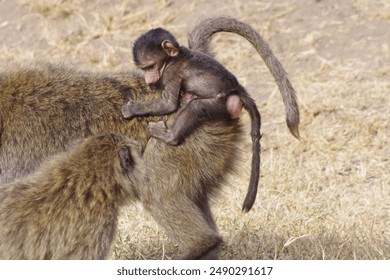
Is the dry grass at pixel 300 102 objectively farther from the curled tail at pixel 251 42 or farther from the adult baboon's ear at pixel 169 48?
the adult baboon's ear at pixel 169 48

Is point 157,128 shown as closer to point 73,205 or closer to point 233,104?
point 233,104

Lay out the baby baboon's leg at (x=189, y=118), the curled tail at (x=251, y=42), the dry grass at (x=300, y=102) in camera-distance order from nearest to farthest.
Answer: the baby baboon's leg at (x=189, y=118)
the curled tail at (x=251, y=42)
the dry grass at (x=300, y=102)

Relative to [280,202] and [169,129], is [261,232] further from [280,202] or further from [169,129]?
[169,129]

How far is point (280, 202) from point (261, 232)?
0.46 metres

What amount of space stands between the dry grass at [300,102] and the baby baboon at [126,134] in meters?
0.35

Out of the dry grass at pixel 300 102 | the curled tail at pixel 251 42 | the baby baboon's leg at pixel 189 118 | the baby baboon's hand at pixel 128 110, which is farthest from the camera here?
the dry grass at pixel 300 102

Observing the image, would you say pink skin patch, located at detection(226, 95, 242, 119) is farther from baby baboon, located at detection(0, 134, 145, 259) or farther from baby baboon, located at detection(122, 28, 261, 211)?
baby baboon, located at detection(0, 134, 145, 259)

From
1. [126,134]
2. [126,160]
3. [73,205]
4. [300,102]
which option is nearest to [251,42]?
[126,134]

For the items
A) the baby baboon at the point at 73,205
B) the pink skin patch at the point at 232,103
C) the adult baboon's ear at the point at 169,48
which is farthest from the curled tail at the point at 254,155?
the baby baboon at the point at 73,205

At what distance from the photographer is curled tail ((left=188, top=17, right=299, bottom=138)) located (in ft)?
12.7

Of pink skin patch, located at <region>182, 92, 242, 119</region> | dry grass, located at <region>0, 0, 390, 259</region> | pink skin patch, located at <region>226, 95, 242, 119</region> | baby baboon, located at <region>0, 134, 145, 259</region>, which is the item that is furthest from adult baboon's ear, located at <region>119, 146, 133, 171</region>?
dry grass, located at <region>0, 0, 390, 259</region>

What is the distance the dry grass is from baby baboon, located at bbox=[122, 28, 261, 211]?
42 centimetres

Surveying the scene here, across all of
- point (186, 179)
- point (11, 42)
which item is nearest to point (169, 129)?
point (186, 179)

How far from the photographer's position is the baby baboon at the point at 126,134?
362cm
